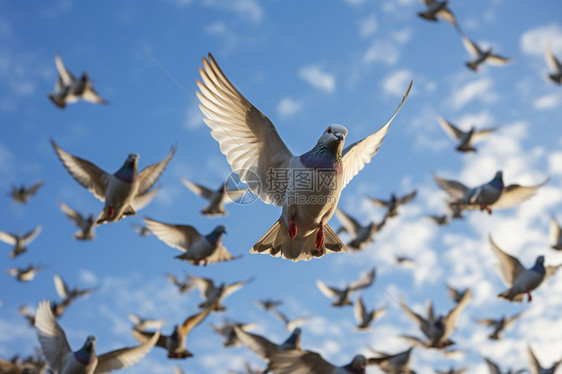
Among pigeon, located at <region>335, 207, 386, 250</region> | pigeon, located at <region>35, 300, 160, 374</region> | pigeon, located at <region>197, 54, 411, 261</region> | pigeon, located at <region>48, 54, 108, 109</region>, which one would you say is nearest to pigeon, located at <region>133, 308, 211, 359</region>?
pigeon, located at <region>35, 300, 160, 374</region>

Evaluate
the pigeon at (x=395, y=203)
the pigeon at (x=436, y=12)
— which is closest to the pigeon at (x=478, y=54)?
the pigeon at (x=436, y=12)

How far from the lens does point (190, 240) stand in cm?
1178

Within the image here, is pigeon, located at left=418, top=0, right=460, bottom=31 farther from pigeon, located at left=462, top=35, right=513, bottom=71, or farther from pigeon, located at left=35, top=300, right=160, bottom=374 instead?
pigeon, located at left=35, top=300, right=160, bottom=374

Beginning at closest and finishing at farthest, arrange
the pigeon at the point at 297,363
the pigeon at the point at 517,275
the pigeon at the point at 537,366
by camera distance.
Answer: the pigeon at the point at 297,363 < the pigeon at the point at 517,275 < the pigeon at the point at 537,366

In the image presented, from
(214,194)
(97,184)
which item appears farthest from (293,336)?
(97,184)

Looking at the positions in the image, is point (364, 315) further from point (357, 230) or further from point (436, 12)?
point (436, 12)

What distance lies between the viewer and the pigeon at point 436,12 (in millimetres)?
18219

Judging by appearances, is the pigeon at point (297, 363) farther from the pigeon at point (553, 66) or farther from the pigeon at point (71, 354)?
the pigeon at point (553, 66)

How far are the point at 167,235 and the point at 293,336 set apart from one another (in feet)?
13.5

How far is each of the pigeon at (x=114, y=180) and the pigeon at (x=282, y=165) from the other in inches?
164

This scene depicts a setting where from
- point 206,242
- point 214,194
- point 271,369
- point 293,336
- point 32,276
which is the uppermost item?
point 214,194

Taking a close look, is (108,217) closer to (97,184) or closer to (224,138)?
(97,184)

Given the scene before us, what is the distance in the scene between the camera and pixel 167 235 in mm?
11555

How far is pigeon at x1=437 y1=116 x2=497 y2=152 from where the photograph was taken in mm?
16766
